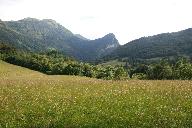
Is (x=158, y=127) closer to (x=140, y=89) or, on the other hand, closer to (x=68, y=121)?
(x=68, y=121)

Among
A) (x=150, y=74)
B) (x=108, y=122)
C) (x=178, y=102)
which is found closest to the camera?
(x=108, y=122)

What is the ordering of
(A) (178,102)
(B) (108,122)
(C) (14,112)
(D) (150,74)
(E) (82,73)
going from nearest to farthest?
(B) (108,122) → (C) (14,112) → (A) (178,102) → (D) (150,74) → (E) (82,73)

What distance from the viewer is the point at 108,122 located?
20141 mm

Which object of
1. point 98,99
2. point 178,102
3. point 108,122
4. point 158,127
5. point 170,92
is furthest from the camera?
point 170,92

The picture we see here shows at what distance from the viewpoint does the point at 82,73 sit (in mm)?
164500

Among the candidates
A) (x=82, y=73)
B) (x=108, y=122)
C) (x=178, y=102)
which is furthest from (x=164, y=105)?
(x=82, y=73)

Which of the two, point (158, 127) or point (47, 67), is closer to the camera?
point (158, 127)

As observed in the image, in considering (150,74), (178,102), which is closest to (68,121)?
(178,102)

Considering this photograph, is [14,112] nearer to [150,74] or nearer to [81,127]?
[81,127]

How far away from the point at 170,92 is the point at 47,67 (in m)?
139

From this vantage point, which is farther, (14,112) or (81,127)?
(14,112)

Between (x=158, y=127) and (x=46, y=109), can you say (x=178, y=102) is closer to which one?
(x=158, y=127)

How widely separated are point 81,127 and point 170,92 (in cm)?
1242

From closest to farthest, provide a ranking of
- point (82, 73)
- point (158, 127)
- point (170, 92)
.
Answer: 1. point (158, 127)
2. point (170, 92)
3. point (82, 73)
